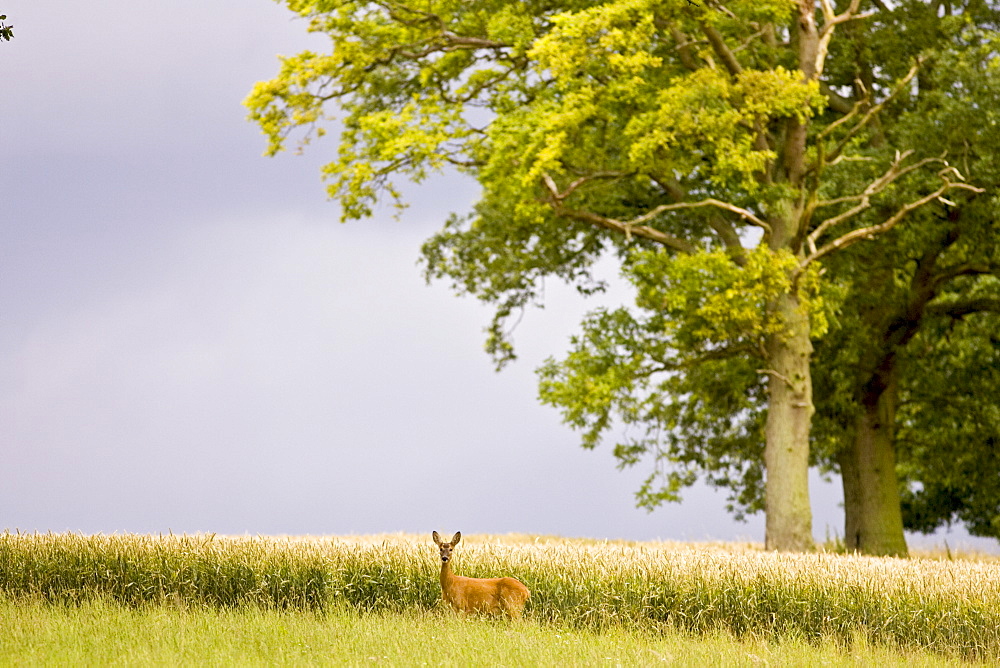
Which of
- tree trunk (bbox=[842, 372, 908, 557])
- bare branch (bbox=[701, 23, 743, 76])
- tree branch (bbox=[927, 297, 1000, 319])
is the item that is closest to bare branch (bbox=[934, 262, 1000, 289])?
tree branch (bbox=[927, 297, 1000, 319])

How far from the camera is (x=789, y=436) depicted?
19.5 meters

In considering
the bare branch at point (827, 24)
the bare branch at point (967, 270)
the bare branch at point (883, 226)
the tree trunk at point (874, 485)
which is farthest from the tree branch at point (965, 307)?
the bare branch at point (827, 24)

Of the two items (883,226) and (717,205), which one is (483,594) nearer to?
(717,205)

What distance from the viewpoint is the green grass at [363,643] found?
356 inches

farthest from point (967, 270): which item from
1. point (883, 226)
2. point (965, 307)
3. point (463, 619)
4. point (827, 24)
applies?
point (463, 619)

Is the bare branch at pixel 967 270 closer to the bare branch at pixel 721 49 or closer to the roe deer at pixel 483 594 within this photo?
the bare branch at pixel 721 49

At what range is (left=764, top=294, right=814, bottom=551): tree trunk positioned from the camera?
63.0 feet

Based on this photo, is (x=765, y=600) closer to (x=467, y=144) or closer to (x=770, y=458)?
(x=770, y=458)

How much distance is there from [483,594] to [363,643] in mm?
1483

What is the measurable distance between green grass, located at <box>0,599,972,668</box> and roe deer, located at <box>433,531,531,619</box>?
0.53 feet

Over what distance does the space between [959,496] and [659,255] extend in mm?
13015

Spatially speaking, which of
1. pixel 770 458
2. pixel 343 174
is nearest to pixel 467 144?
pixel 343 174

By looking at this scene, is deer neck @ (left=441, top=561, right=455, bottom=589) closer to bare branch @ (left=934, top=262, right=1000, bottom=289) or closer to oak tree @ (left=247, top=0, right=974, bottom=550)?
oak tree @ (left=247, top=0, right=974, bottom=550)

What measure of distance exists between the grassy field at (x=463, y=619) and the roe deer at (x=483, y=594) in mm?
181
